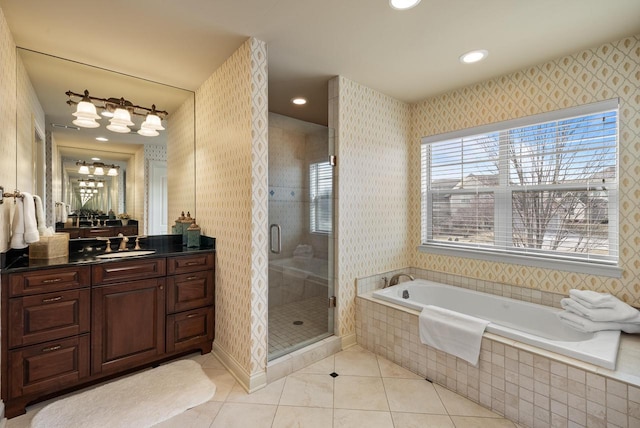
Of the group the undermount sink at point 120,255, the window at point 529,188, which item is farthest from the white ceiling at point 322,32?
the undermount sink at point 120,255

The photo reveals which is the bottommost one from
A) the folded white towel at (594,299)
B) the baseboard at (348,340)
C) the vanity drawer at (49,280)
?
the baseboard at (348,340)

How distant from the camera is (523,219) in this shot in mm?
2604

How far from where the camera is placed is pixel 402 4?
1.70 meters

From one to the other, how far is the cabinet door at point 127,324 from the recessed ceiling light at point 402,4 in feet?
8.17

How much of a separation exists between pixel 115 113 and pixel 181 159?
0.64 m

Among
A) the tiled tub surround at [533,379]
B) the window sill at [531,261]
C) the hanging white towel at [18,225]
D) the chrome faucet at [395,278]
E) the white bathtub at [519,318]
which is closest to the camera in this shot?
the tiled tub surround at [533,379]

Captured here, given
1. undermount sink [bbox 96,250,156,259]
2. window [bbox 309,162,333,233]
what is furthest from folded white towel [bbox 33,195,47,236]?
window [bbox 309,162,333,233]

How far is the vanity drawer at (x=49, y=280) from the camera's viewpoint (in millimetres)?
1770

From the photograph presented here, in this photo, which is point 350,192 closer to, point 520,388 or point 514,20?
point 514,20

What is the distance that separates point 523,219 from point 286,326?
238 cm

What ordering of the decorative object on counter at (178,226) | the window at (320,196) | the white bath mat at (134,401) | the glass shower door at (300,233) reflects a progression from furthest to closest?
the decorative object on counter at (178,226), the window at (320,196), the glass shower door at (300,233), the white bath mat at (134,401)

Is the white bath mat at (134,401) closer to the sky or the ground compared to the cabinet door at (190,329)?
closer to the ground

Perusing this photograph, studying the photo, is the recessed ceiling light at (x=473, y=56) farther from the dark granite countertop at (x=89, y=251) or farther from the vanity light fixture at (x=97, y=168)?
the vanity light fixture at (x=97, y=168)

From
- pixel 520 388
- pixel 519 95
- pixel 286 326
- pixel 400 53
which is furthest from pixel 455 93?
pixel 286 326
